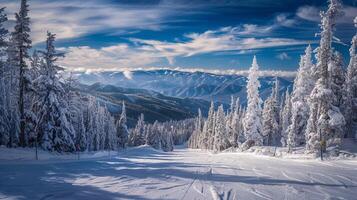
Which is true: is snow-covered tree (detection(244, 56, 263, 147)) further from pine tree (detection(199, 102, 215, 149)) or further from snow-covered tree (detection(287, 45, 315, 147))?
pine tree (detection(199, 102, 215, 149))

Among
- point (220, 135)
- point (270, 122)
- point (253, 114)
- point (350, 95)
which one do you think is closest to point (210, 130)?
point (220, 135)

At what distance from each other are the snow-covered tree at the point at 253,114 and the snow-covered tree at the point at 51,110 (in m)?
35.2

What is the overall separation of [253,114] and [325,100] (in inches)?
1010

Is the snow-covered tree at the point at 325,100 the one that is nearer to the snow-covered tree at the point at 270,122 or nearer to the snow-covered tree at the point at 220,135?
the snow-covered tree at the point at 270,122

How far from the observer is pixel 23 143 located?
37.1m

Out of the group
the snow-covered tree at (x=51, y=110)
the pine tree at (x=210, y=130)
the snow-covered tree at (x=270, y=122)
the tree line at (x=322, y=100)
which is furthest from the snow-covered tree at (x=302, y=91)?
the pine tree at (x=210, y=130)

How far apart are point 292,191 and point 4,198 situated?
1215cm

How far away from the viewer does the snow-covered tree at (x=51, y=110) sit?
124ft

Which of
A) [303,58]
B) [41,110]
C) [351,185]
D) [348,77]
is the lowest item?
[351,185]

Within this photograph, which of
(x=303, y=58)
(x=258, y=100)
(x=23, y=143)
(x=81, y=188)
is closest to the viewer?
(x=81, y=188)

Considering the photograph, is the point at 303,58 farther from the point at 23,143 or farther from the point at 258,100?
the point at 23,143

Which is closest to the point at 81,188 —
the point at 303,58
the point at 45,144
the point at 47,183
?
the point at 47,183

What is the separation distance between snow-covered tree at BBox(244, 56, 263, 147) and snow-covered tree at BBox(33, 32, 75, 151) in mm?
35159

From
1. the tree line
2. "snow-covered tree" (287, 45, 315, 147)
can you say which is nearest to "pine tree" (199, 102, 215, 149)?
the tree line
